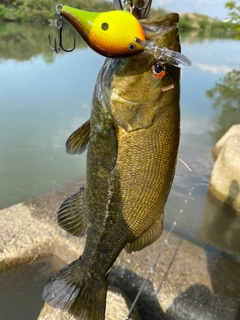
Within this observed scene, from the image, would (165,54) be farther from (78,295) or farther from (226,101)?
(226,101)

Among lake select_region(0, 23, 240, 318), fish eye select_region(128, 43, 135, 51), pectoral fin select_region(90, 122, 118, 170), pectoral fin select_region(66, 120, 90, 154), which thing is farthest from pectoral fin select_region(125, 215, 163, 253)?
lake select_region(0, 23, 240, 318)

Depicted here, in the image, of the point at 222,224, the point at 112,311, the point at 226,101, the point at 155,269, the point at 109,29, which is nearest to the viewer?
the point at 109,29

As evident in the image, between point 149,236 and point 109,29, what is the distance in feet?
3.31

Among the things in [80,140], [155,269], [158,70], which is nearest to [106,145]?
[80,140]

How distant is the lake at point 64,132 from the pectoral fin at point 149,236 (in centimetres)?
369

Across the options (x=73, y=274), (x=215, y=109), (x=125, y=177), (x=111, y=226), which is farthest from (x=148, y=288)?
(x=215, y=109)

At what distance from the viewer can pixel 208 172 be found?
7.88 m

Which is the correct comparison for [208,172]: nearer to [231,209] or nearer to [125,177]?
[231,209]

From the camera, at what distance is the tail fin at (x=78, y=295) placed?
1.78 metres

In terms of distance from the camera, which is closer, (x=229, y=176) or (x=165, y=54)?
(x=165, y=54)

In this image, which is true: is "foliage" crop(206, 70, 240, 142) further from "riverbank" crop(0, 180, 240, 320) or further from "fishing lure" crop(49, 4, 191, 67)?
"fishing lure" crop(49, 4, 191, 67)

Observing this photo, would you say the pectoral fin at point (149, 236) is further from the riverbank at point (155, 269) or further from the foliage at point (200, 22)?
the foliage at point (200, 22)

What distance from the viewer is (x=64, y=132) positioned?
31.0ft

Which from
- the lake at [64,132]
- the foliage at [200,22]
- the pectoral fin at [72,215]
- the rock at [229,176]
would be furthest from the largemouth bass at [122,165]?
the foliage at [200,22]
